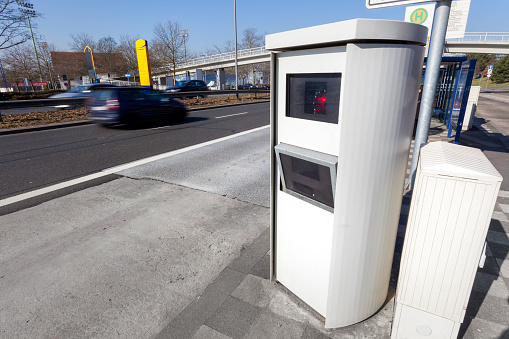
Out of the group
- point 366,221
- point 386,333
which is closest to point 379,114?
point 366,221

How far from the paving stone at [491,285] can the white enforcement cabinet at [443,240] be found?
0.91 meters

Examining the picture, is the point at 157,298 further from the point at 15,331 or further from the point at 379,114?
the point at 379,114

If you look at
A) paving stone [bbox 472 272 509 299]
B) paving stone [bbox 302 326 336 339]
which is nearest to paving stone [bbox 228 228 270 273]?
paving stone [bbox 302 326 336 339]

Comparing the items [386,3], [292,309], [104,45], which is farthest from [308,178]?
[104,45]

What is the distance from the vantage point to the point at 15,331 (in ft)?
7.23

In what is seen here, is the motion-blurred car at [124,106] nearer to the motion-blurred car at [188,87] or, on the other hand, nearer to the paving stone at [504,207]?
the paving stone at [504,207]

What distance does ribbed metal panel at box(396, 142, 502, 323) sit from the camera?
1.70 m

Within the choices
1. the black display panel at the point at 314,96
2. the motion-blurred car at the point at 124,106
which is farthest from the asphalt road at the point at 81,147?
the black display panel at the point at 314,96

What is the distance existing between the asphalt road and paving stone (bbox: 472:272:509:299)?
6342 millimetres

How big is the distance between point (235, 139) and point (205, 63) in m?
51.7

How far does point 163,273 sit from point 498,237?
3.76m

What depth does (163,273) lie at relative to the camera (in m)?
2.88

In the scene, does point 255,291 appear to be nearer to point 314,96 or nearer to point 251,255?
point 251,255

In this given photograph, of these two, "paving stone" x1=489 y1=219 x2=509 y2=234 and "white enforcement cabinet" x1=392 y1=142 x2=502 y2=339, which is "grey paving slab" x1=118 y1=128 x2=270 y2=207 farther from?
"paving stone" x1=489 y1=219 x2=509 y2=234
